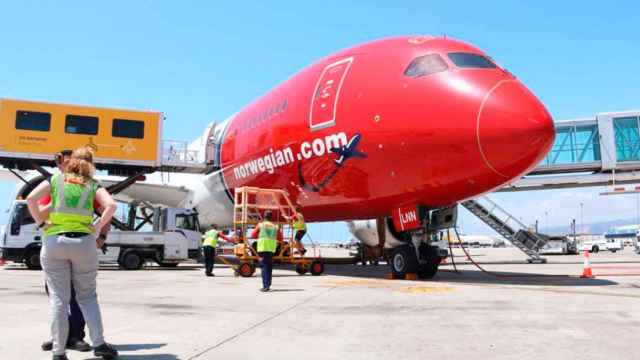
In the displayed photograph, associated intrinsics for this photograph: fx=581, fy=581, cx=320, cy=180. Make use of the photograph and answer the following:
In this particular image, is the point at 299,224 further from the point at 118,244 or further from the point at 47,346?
the point at 47,346

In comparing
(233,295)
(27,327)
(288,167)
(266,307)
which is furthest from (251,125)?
(27,327)

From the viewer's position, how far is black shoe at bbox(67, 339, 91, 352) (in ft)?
15.8

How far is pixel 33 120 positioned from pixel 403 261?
13830mm

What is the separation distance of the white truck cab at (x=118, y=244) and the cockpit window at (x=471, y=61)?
11.5 metres

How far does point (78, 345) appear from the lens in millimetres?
4859

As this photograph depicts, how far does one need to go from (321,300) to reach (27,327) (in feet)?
13.2

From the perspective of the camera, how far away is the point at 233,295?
9391 millimetres

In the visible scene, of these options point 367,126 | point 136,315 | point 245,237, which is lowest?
point 136,315

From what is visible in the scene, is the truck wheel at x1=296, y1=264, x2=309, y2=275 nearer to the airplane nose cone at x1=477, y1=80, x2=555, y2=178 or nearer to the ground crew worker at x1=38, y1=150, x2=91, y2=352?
the airplane nose cone at x1=477, y1=80, x2=555, y2=178

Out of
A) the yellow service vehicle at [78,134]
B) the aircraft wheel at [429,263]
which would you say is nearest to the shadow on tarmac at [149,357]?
the aircraft wheel at [429,263]

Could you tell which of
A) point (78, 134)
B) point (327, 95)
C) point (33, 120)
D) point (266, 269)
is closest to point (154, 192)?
point (78, 134)

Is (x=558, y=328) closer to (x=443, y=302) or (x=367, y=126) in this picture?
(x=443, y=302)

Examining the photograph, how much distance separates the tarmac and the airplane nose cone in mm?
2299

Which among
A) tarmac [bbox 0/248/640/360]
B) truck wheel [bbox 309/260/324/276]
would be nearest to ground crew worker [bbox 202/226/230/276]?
truck wheel [bbox 309/260/324/276]
